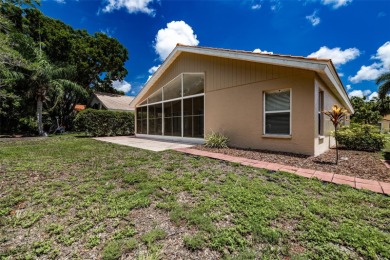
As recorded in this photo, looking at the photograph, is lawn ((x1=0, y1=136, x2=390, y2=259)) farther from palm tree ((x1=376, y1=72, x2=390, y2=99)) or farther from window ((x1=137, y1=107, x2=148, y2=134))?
palm tree ((x1=376, y1=72, x2=390, y2=99))

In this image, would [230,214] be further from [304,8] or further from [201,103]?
[304,8]

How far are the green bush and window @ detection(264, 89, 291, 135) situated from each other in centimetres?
377

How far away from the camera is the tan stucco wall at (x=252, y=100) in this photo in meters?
5.64

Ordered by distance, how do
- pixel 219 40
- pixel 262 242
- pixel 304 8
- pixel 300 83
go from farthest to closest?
pixel 219 40 → pixel 304 8 → pixel 300 83 → pixel 262 242

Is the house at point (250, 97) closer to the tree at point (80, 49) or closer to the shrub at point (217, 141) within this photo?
the shrub at point (217, 141)

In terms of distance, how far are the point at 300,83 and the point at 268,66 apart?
130 cm

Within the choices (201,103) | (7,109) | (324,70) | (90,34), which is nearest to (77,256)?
(324,70)

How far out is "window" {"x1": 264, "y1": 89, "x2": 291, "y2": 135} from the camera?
6131 mm

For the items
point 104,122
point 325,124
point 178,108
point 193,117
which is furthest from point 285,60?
point 104,122

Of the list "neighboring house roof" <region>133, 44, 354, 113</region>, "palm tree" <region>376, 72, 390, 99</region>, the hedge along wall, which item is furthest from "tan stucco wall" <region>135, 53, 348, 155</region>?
"palm tree" <region>376, 72, 390, 99</region>

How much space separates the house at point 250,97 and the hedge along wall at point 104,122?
5787mm

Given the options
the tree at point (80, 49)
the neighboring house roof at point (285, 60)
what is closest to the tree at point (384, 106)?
the neighboring house roof at point (285, 60)

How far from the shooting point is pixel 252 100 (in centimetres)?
686

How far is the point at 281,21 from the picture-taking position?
8562mm
